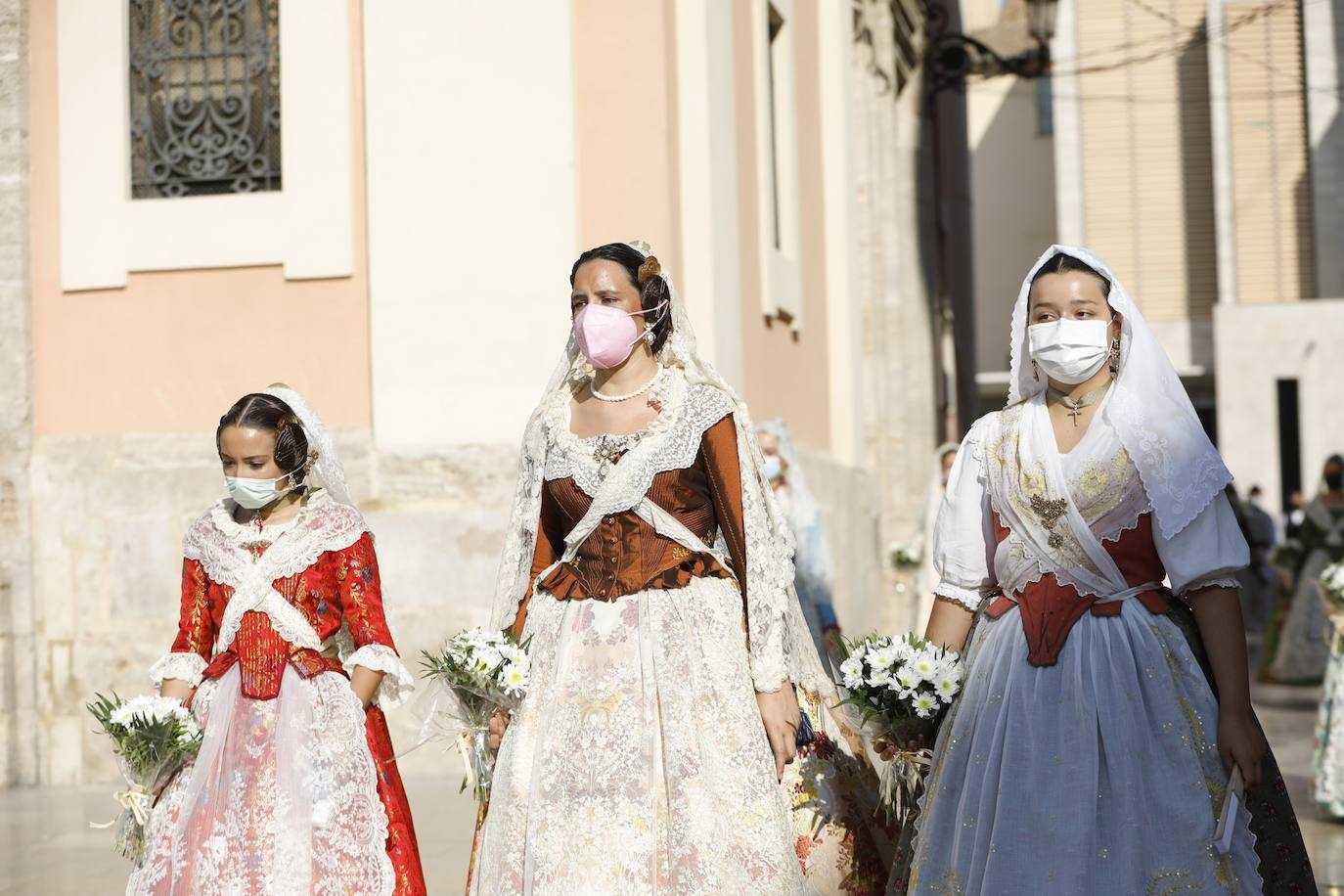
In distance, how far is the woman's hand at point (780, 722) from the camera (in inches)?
180

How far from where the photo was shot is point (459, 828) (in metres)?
8.00

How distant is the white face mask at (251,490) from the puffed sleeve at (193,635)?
26 cm

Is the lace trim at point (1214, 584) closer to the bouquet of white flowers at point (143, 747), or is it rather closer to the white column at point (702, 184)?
the bouquet of white flowers at point (143, 747)

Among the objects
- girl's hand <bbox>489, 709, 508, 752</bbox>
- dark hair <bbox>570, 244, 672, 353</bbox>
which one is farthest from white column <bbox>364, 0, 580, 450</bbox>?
girl's hand <bbox>489, 709, 508, 752</bbox>

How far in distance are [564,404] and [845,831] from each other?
1340mm

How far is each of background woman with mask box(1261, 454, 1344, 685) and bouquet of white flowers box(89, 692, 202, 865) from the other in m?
11.0

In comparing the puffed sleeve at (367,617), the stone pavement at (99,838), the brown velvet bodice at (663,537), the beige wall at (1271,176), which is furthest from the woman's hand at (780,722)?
the beige wall at (1271,176)

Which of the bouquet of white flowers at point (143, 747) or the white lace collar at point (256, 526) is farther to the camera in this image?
the white lace collar at point (256, 526)

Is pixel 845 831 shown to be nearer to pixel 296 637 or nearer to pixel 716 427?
pixel 716 427

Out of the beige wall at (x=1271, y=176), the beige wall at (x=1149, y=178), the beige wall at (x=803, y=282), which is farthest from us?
the beige wall at (x=1149, y=178)

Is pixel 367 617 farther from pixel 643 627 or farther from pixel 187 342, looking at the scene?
pixel 187 342

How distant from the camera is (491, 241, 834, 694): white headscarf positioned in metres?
4.67

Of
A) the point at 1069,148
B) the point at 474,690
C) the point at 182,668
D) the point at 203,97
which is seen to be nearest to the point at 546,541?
the point at 474,690

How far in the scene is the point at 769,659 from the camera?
4.59 meters
